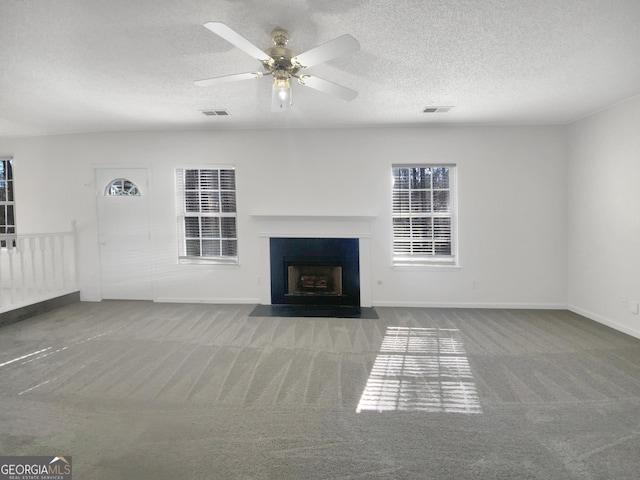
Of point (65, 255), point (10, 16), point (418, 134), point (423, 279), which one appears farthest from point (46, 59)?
point (423, 279)

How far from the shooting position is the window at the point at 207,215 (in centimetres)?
469

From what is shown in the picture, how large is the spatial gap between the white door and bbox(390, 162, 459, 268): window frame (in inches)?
150

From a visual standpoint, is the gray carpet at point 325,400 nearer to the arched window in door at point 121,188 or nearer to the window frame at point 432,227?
the window frame at point 432,227

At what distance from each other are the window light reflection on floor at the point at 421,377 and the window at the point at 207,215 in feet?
9.31

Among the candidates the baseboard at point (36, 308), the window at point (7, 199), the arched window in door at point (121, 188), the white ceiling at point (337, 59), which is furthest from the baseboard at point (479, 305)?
the window at point (7, 199)

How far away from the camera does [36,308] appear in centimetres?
408

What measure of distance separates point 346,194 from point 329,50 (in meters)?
2.68

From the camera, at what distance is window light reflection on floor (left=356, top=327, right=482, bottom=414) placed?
209 centimetres

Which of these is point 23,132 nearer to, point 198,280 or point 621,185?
point 198,280

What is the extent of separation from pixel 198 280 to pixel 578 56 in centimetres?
500

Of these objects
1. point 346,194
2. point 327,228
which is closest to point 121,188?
point 327,228

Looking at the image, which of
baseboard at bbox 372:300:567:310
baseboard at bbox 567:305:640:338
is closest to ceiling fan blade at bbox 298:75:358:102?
baseboard at bbox 372:300:567:310

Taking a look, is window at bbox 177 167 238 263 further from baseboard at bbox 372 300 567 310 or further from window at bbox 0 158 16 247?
window at bbox 0 158 16 247

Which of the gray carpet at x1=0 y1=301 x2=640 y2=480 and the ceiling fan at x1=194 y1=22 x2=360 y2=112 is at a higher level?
the ceiling fan at x1=194 y1=22 x2=360 y2=112
